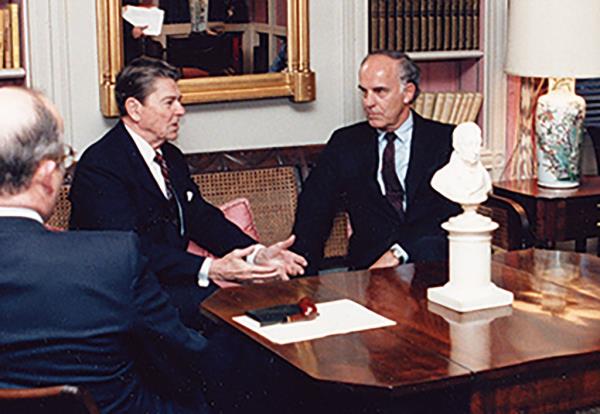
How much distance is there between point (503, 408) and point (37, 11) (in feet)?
8.85

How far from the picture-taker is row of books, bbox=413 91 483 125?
5.41 m

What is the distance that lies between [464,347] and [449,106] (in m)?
2.79

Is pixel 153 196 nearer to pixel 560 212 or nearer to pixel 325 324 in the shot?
pixel 325 324

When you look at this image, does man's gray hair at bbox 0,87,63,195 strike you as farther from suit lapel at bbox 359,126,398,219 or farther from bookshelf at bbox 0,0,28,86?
suit lapel at bbox 359,126,398,219

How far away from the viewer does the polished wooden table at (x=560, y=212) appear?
16.8 feet

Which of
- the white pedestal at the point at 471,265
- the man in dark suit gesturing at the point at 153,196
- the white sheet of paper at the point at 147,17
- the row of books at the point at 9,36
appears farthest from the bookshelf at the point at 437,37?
the white pedestal at the point at 471,265

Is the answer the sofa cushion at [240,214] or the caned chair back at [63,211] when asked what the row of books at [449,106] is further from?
the caned chair back at [63,211]

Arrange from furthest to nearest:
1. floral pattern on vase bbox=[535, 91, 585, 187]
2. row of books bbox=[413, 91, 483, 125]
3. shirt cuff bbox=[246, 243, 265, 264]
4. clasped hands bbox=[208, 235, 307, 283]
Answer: row of books bbox=[413, 91, 483, 125] → floral pattern on vase bbox=[535, 91, 585, 187] → shirt cuff bbox=[246, 243, 265, 264] → clasped hands bbox=[208, 235, 307, 283]

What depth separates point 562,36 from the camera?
5051 millimetres

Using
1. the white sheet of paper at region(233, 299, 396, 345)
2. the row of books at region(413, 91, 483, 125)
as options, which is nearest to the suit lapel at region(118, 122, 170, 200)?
the white sheet of paper at region(233, 299, 396, 345)

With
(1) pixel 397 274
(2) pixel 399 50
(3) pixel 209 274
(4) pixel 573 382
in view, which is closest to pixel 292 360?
(4) pixel 573 382

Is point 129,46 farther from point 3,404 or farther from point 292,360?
point 3,404

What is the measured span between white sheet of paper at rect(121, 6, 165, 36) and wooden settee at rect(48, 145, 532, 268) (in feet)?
1.84

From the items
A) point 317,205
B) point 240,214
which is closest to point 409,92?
point 317,205
